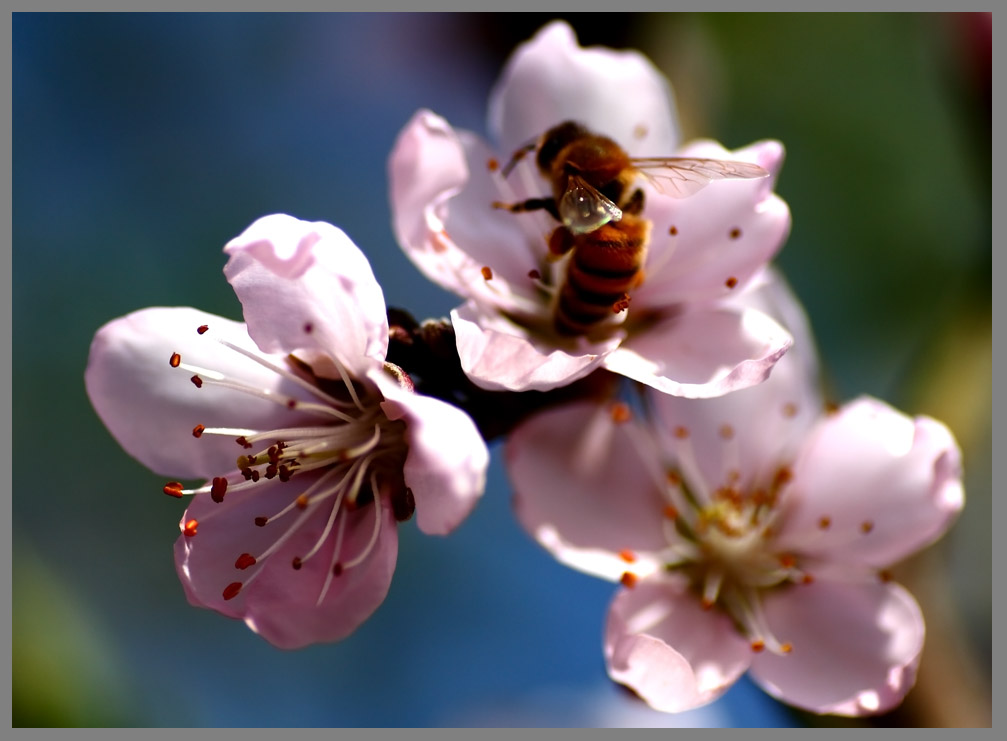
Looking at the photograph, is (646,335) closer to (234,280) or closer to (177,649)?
(234,280)

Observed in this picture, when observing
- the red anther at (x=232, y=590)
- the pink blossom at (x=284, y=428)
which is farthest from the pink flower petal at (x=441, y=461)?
the red anther at (x=232, y=590)

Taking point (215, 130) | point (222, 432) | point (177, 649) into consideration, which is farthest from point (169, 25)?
point (222, 432)

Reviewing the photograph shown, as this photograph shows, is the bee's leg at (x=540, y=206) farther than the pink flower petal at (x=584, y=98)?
No

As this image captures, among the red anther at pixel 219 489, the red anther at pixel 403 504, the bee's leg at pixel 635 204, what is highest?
the bee's leg at pixel 635 204

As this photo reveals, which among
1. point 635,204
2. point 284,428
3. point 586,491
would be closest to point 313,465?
point 284,428

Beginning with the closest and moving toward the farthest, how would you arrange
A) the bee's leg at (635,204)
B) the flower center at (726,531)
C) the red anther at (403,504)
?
the red anther at (403,504), the bee's leg at (635,204), the flower center at (726,531)

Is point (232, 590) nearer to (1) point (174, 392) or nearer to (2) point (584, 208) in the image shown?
(1) point (174, 392)

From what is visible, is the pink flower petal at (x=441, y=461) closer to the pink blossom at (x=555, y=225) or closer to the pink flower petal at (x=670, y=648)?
the pink blossom at (x=555, y=225)
